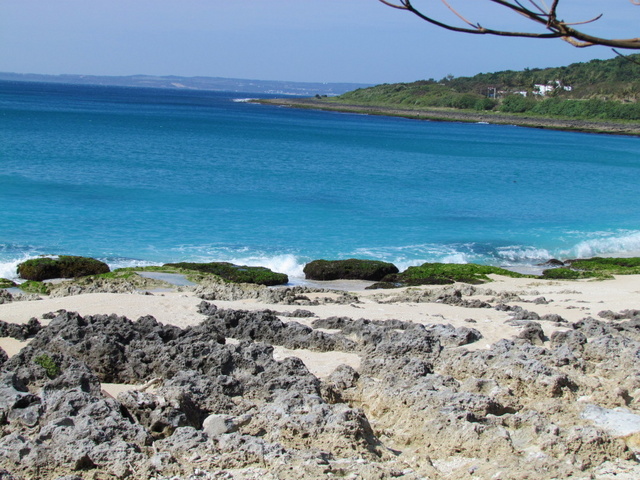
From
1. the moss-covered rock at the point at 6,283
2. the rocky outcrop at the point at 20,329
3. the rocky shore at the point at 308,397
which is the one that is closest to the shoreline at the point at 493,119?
the moss-covered rock at the point at 6,283

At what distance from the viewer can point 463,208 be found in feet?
119

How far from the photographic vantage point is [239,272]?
20.7 m

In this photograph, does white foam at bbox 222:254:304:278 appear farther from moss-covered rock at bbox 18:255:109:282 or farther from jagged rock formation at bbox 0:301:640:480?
Result: jagged rock formation at bbox 0:301:640:480

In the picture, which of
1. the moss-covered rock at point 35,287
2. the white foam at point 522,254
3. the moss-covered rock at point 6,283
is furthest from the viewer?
the white foam at point 522,254

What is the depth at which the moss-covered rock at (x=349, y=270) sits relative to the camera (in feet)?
70.3

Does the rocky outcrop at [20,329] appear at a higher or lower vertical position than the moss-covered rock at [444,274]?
higher

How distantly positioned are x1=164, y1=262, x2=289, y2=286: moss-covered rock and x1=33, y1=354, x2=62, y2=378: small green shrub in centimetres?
1196

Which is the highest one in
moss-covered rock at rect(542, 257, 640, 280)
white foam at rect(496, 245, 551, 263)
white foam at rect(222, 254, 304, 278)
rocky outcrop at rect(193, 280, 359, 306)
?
rocky outcrop at rect(193, 280, 359, 306)

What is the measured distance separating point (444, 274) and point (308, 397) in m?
15.4

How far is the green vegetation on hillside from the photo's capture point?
12838 cm

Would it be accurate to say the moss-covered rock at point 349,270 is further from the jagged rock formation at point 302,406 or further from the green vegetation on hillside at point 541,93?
the green vegetation on hillside at point 541,93

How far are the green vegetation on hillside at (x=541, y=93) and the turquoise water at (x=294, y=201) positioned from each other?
208 ft

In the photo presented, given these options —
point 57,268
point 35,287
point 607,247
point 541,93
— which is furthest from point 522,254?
point 541,93

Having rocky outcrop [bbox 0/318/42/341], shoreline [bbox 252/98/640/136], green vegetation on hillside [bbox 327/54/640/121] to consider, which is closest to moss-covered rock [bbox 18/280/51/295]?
rocky outcrop [bbox 0/318/42/341]
